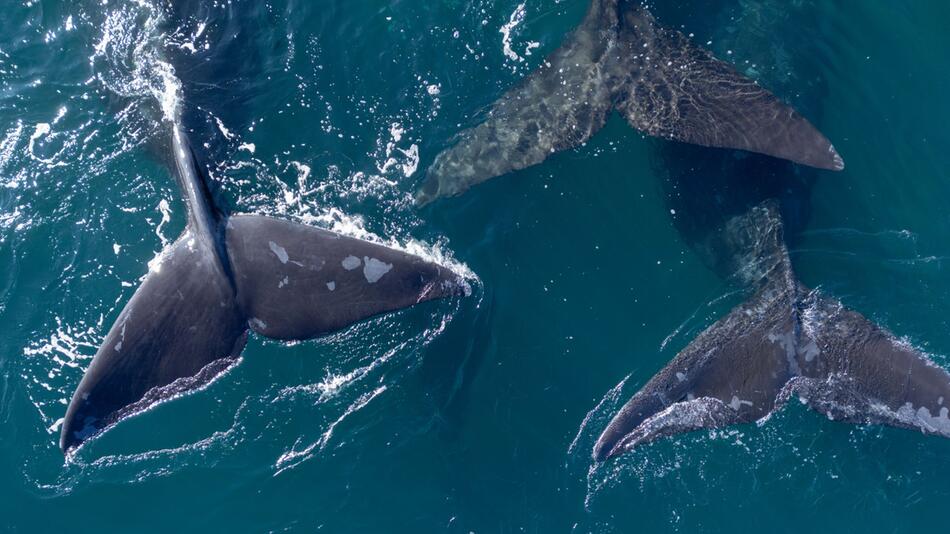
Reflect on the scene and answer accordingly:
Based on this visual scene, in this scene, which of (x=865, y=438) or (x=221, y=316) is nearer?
(x=221, y=316)

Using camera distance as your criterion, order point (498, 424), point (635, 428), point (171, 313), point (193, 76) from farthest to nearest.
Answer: point (498, 424) < point (193, 76) < point (635, 428) < point (171, 313)

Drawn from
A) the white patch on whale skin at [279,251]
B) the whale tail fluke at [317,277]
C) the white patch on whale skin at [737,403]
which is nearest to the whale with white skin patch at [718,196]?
the white patch on whale skin at [737,403]

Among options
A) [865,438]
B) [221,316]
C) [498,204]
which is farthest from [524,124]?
[865,438]

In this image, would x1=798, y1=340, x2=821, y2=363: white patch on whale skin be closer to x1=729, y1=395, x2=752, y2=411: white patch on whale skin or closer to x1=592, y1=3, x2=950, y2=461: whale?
x1=592, y1=3, x2=950, y2=461: whale

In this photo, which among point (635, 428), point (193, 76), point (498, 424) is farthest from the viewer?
point (498, 424)

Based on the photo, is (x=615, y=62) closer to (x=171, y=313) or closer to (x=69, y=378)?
(x=171, y=313)

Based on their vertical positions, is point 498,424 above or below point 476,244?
below

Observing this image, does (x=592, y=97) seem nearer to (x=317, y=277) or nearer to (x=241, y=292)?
(x=317, y=277)
